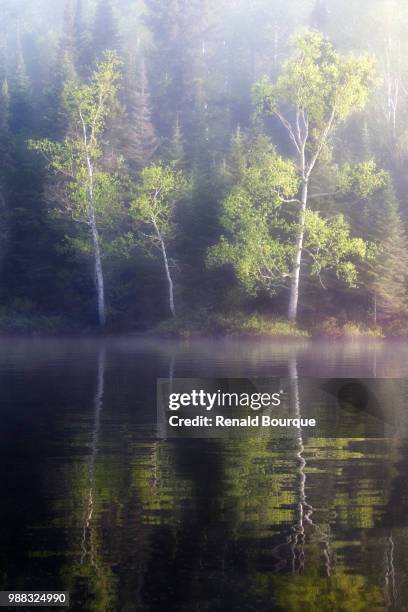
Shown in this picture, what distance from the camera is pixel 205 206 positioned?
47625 mm

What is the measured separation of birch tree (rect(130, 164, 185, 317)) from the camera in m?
45.1

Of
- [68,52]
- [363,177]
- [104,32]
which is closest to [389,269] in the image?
[363,177]

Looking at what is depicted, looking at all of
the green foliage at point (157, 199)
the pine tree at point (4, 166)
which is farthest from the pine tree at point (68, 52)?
the green foliage at point (157, 199)

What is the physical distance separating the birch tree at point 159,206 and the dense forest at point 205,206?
0.47 ft

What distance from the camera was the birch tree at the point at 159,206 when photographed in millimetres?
45094

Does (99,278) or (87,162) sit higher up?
(87,162)

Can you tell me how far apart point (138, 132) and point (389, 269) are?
872 inches

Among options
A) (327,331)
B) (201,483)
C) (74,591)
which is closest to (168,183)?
(327,331)

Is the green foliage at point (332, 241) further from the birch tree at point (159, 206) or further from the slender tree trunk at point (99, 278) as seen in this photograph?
the slender tree trunk at point (99, 278)

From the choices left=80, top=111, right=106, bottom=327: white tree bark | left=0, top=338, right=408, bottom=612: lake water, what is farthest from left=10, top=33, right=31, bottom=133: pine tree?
left=0, top=338, right=408, bottom=612: lake water

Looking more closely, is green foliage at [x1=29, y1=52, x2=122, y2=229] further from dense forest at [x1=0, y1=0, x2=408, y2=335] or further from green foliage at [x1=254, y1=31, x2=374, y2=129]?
green foliage at [x1=254, y1=31, x2=374, y2=129]

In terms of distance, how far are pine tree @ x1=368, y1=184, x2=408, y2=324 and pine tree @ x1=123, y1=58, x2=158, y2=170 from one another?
58.9 ft

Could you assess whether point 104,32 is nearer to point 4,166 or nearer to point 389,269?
point 4,166

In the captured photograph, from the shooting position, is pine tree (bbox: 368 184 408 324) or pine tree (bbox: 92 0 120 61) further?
pine tree (bbox: 92 0 120 61)
